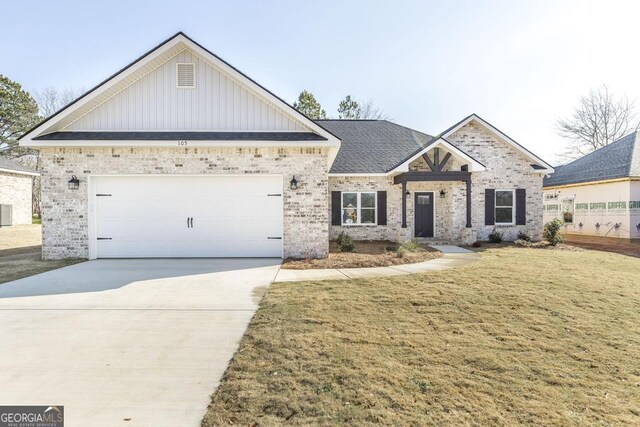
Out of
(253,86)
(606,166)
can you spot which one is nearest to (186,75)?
(253,86)

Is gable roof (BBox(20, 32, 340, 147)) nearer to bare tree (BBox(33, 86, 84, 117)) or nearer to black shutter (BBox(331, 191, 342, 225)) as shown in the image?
black shutter (BBox(331, 191, 342, 225))

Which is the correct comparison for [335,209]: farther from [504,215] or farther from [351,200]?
[504,215]

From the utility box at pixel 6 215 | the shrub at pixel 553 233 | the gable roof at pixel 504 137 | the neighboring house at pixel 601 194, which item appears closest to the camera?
the shrub at pixel 553 233

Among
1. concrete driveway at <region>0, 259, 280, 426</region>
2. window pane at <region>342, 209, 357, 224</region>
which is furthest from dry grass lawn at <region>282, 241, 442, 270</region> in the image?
window pane at <region>342, 209, 357, 224</region>

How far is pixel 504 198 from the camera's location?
15617mm

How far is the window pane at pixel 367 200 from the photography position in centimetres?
1498

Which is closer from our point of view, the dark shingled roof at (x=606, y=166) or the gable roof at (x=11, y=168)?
the dark shingled roof at (x=606, y=166)

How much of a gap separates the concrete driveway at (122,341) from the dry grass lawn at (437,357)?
0.40 m

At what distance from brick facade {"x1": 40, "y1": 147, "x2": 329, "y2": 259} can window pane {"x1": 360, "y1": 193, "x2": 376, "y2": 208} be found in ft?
16.8

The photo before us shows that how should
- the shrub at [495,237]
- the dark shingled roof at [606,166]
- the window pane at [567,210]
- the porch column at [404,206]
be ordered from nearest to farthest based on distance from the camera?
the porch column at [404,206]
the shrub at [495,237]
the dark shingled roof at [606,166]
the window pane at [567,210]

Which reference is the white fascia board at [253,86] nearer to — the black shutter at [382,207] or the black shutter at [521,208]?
the black shutter at [382,207]

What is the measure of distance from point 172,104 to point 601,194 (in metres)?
20.5

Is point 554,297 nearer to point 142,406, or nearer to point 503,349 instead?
point 503,349

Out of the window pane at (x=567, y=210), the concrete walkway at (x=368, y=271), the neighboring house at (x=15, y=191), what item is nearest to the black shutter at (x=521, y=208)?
the window pane at (x=567, y=210)
